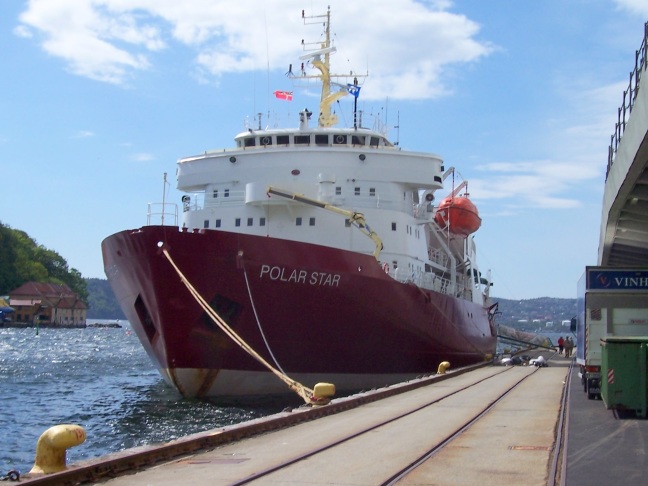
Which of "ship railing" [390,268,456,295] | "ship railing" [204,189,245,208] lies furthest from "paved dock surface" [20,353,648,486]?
"ship railing" [204,189,245,208]

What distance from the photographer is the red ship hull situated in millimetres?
16984

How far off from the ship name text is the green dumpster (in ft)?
23.4

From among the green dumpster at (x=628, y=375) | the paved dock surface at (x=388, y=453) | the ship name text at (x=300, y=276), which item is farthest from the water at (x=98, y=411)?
the green dumpster at (x=628, y=375)

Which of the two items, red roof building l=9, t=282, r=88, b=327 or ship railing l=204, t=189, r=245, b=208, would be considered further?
red roof building l=9, t=282, r=88, b=327

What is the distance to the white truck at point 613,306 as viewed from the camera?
15.0 m

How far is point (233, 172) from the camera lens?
23281 millimetres

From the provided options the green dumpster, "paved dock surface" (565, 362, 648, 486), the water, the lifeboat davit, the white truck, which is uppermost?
the lifeboat davit

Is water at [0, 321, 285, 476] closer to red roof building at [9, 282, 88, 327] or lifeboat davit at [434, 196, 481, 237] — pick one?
lifeboat davit at [434, 196, 481, 237]

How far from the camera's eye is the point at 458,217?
2966 centimetres

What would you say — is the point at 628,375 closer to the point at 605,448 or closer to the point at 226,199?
the point at 605,448

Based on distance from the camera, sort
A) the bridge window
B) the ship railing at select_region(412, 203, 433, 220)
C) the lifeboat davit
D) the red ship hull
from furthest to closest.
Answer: the lifeboat davit → the bridge window → the ship railing at select_region(412, 203, 433, 220) → the red ship hull

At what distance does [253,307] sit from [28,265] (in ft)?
310

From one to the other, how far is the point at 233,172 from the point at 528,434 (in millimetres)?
14144

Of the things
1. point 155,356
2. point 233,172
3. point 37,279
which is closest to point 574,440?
point 155,356
